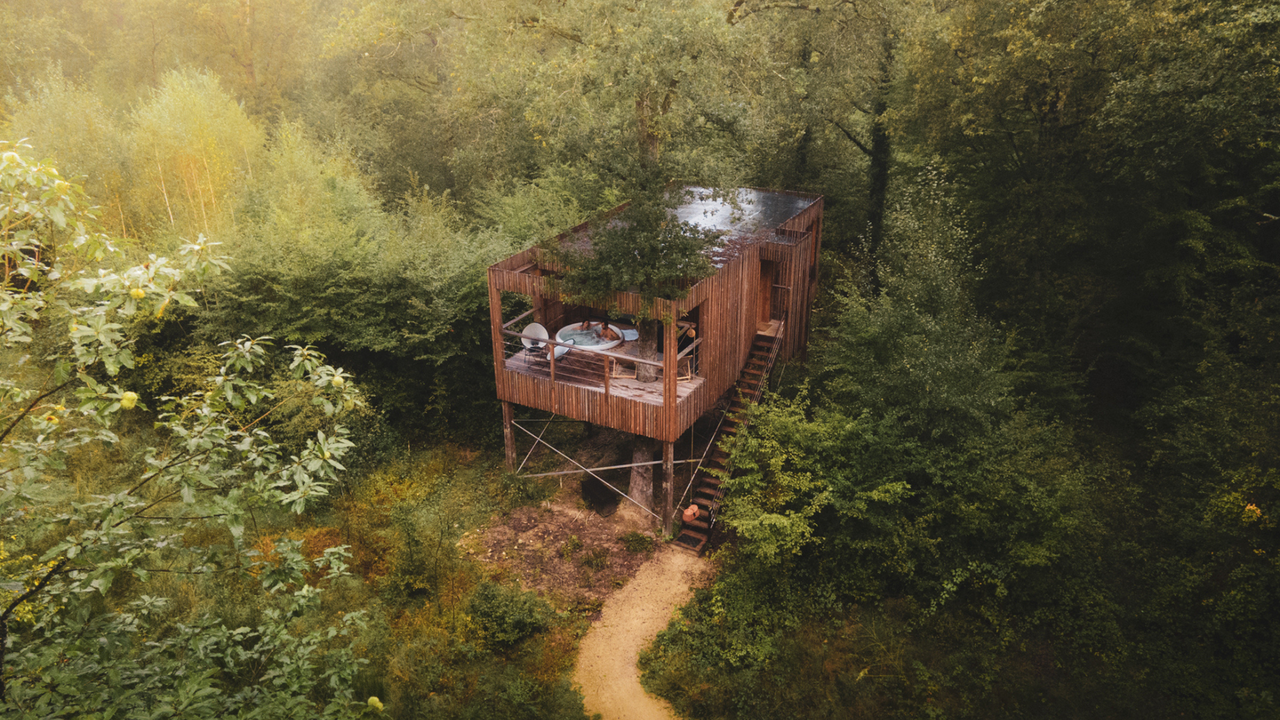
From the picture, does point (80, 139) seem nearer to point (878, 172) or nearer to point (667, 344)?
point (667, 344)

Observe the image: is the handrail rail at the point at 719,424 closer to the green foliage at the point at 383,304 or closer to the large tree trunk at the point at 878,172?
the large tree trunk at the point at 878,172

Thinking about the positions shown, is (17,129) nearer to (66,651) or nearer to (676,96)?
(676,96)

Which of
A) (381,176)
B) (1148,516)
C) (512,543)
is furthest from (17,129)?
(1148,516)

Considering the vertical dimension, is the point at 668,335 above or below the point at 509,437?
above

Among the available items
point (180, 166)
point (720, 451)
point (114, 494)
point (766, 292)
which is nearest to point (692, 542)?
point (720, 451)

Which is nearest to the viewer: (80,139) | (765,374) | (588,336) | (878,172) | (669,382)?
(669,382)

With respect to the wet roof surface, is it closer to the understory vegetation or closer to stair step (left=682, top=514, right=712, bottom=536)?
the understory vegetation

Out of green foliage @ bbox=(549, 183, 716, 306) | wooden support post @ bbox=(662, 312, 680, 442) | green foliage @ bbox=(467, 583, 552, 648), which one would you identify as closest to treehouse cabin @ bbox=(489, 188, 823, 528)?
wooden support post @ bbox=(662, 312, 680, 442)
